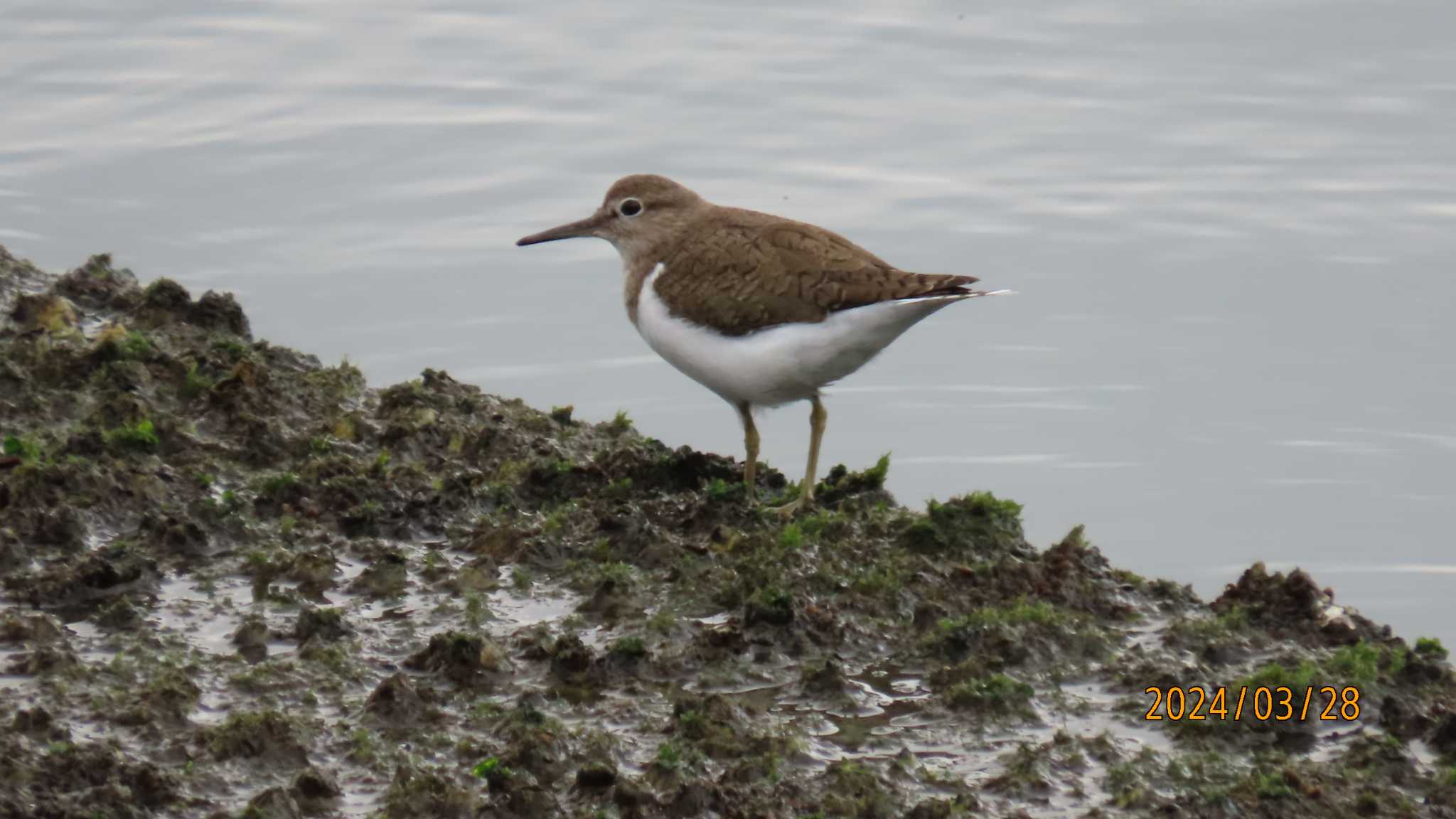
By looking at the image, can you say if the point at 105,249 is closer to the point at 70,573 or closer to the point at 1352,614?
the point at 70,573

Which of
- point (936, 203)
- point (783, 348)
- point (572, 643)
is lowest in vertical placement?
point (572, 643)

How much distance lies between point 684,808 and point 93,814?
1.53 metres

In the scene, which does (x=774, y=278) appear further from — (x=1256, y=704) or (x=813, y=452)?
(x=1256, y=704)

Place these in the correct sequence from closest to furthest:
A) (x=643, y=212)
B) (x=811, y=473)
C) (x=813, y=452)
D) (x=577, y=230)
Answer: (x=811, y=473) → (x=813, y=452) → (x=643, y=212) → (x=577, y=230)

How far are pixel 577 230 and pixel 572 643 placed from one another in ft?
11.0

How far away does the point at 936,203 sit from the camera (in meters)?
12.5

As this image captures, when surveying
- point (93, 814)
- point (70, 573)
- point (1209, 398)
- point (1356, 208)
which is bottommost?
point (93, 814)

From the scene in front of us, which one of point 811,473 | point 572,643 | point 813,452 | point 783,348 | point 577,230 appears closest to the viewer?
point 572,643

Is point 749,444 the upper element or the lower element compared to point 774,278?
lower

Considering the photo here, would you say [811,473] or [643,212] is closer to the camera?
[811,473]

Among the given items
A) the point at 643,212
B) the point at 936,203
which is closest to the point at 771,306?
the point at 643,212

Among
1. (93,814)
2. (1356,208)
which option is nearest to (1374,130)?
(1356,208)

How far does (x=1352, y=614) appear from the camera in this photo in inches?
257

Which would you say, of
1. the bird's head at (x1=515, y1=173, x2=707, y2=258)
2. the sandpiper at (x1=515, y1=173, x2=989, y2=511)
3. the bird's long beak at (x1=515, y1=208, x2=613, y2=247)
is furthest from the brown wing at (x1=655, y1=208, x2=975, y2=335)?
the bird's long beak at (x1=515, y1=208, x2=613, y2=247)
